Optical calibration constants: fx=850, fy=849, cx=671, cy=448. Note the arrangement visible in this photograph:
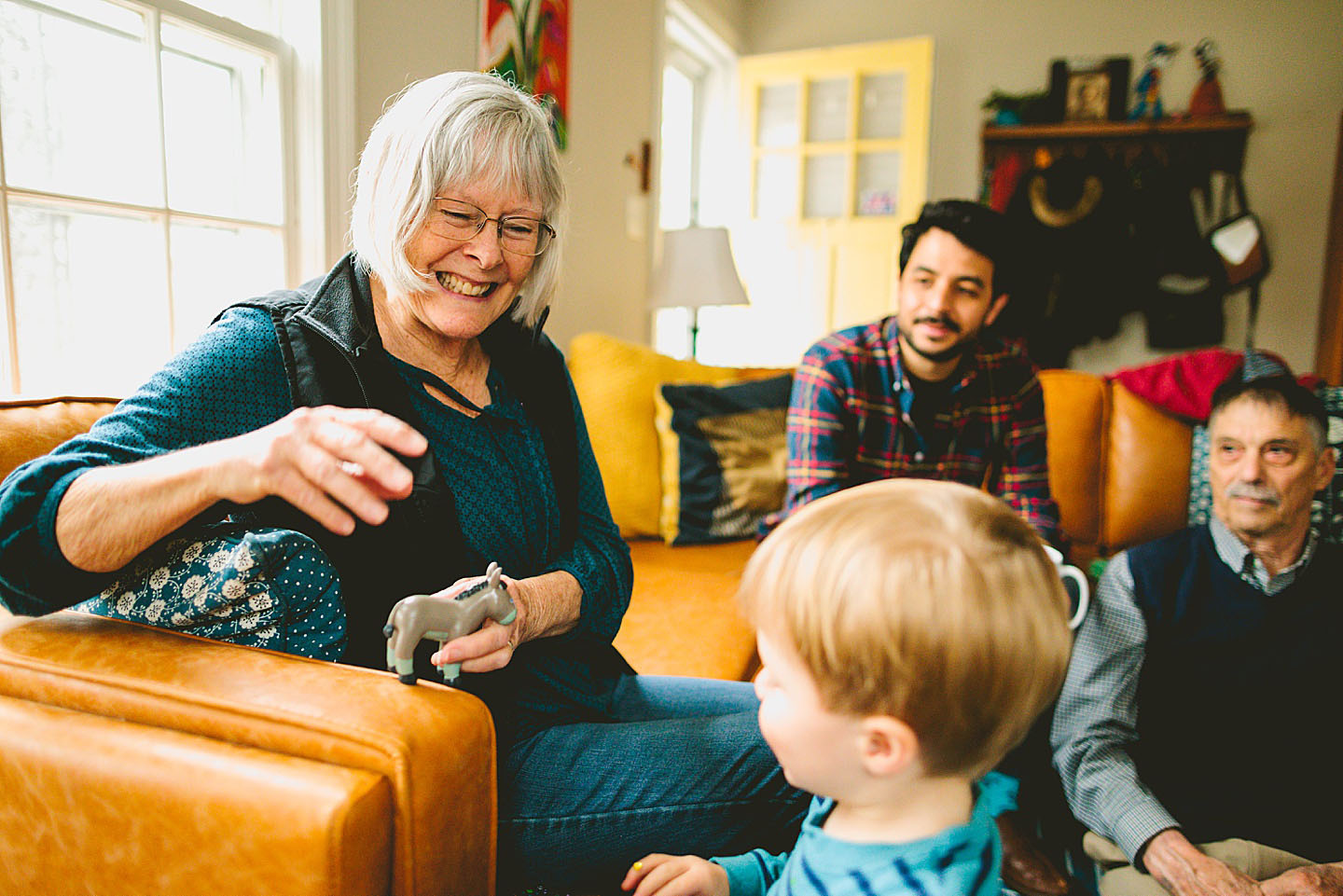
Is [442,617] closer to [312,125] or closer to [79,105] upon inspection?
[79,105]

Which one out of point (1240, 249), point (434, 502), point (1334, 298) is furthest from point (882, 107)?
point (434, 502)

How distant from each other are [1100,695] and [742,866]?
2.60ft

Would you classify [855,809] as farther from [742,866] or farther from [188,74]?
[188,74]

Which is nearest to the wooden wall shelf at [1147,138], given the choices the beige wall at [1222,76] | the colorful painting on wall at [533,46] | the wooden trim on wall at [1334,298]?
the beige wall at [1222,76]

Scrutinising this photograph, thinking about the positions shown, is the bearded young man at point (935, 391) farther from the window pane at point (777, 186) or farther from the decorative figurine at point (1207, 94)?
the decorative figurine at point (1207, 94)

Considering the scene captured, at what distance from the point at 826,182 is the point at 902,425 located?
105 inches

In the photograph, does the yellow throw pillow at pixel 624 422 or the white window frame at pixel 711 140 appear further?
the white window frame at pixel 711 140

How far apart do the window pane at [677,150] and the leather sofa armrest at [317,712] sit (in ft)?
11.3

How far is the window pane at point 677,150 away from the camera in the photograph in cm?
397

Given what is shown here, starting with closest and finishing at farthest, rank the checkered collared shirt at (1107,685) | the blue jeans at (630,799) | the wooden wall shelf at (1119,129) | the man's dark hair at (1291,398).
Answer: the blue jeans at (630,799), the checkered collared shirt at (1107,685), the man's dark hair at (1291,398), the wooden wall shelf at (1119,129)

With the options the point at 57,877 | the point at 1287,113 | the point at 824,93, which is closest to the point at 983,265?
the point at 57,877

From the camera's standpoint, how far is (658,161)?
11.0ft

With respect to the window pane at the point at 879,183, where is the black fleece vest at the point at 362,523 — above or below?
below

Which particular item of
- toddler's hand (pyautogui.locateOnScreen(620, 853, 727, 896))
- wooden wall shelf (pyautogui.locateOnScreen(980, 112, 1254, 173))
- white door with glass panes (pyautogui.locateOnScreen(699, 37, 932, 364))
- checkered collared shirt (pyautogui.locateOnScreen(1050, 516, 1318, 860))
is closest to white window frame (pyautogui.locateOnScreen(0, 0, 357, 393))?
toddler's hand (pyautogui.locateOnScreen(620, 853, 727, 896))
